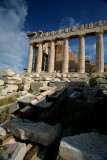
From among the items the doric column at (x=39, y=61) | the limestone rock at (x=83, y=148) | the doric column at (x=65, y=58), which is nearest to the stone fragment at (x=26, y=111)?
the limestone rock at (x=83, y=148)

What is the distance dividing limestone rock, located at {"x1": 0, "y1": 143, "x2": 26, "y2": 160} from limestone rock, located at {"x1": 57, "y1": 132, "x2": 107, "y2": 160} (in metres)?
0.64

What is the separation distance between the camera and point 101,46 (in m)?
17.2

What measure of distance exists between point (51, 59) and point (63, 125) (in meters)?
18.4

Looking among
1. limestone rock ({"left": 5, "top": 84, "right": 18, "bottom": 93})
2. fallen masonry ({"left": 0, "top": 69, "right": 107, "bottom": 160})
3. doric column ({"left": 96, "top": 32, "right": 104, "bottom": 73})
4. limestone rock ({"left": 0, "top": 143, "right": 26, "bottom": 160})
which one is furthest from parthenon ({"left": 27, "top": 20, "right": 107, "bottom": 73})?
limestone rock ({"left": 0, "top": 143, "right": 26, "bottom": 160})

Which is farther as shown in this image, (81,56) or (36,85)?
(81,56)

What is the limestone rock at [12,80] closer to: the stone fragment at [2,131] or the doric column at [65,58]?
the stone fragment at [2,131]

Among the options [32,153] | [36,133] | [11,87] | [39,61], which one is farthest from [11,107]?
[39,61]

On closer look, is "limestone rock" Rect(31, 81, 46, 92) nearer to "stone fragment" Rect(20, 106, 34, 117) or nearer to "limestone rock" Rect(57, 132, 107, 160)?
"stone fragment" Rect(20, 106, 34, 117)

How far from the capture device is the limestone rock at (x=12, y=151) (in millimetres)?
1898

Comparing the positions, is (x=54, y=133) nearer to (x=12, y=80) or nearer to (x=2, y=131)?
(x=2, y=131)

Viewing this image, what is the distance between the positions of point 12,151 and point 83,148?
47.2 inches

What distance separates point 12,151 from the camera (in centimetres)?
201

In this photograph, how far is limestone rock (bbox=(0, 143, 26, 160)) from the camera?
190cm

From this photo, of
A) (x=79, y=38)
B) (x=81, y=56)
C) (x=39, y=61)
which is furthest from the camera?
(x=39, y=61)
